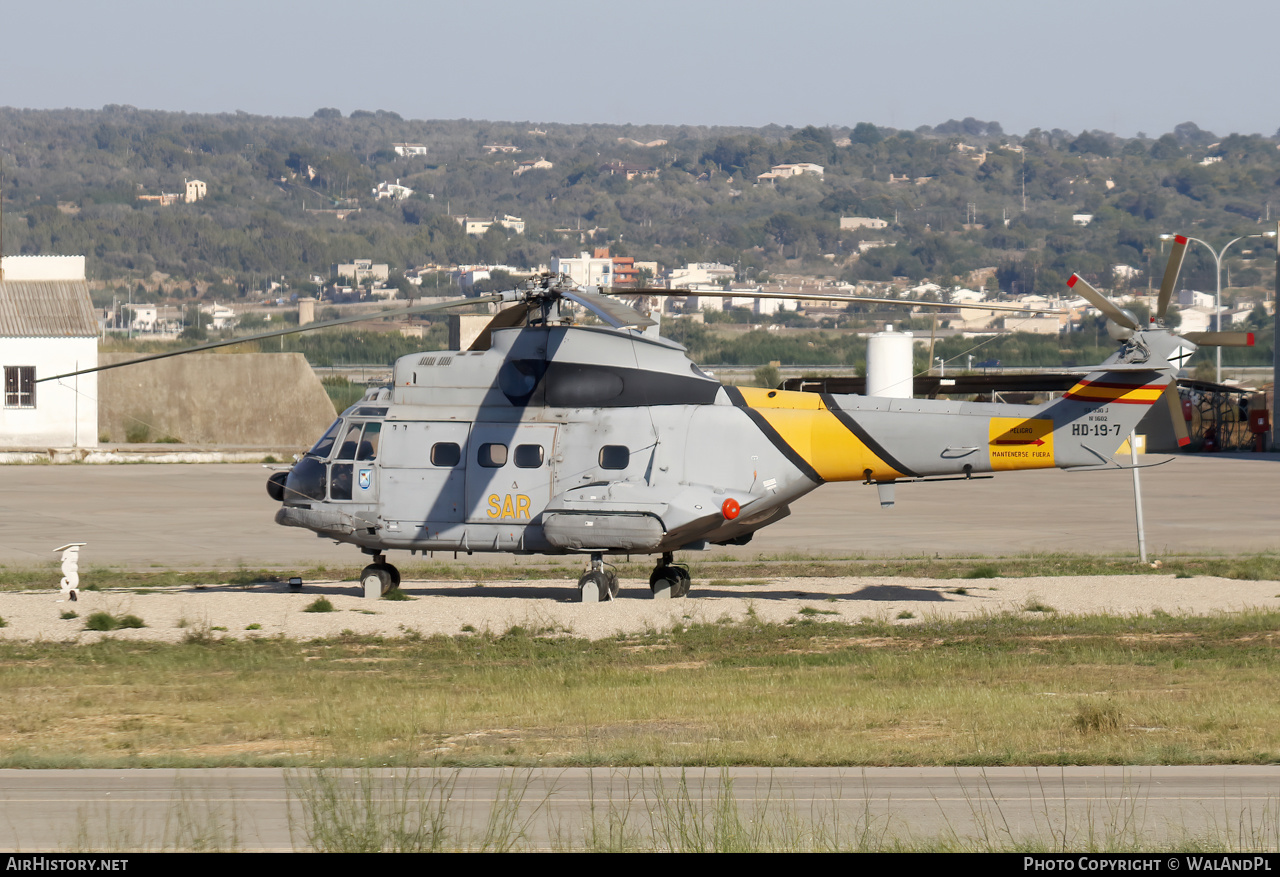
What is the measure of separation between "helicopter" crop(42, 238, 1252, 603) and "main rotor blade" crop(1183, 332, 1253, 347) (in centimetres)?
5

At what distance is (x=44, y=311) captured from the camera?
5238 cm

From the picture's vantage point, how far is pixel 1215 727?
12.3 m

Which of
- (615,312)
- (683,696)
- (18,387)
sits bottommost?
(683,696)

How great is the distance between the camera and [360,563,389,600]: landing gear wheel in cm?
2155

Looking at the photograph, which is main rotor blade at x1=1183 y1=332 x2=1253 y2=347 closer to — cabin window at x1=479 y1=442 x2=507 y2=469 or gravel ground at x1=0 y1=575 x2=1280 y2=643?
gravel ground at x1=0 y1=575 x2=1280 y2=643

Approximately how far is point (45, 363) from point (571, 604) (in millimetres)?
37274

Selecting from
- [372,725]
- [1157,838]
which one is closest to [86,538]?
[372,725]

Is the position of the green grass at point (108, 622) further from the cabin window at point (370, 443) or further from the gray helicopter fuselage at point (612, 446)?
the cabin window at point (370, 443)

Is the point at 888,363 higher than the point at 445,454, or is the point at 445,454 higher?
the point at 888,363

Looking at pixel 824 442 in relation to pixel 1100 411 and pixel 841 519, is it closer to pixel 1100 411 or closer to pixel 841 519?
pixel 1100 411

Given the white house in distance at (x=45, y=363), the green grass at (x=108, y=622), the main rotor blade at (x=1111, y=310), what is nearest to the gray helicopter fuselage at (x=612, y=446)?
the main rotor blade at (x=1111, y=310)

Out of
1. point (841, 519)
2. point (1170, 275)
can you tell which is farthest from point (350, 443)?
point (841, 519)

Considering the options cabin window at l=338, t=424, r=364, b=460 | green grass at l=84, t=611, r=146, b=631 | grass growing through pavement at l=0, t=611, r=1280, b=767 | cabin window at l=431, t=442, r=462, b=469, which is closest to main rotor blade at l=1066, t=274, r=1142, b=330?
grass growing through pavement at l=0, t=611, r=1280, b=767

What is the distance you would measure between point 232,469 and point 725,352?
3508 inches
